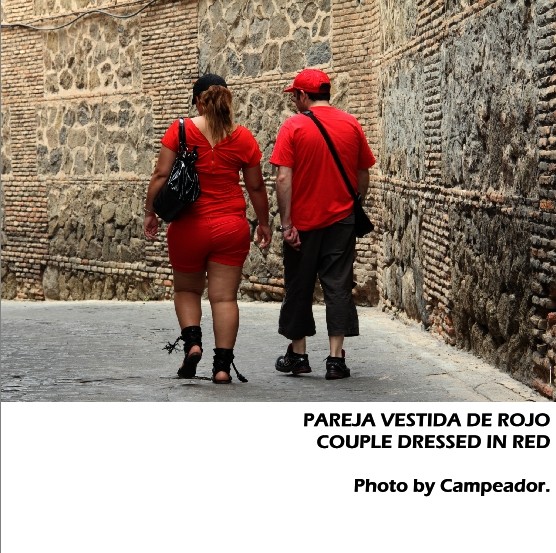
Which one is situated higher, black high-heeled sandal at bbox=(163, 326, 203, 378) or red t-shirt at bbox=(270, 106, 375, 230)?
red t-shirt at bbox=(270, 106, 375, 230)

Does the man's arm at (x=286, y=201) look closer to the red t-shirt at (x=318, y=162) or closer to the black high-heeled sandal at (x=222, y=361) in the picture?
the red t-shirt at (x=318, y=162)

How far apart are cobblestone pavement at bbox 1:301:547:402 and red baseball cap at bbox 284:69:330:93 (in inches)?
69.6

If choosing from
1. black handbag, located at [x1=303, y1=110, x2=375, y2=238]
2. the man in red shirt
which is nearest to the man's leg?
the man in red shirt

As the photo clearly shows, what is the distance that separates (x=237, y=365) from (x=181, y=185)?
1.99 meters

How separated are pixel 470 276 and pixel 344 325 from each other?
5.07ft

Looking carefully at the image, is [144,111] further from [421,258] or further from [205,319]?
[421,258]

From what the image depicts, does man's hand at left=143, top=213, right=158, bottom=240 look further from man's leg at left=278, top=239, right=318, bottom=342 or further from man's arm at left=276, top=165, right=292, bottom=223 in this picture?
man's leg at left=278, top=239, right=318, bottom=342

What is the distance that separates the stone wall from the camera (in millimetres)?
7895

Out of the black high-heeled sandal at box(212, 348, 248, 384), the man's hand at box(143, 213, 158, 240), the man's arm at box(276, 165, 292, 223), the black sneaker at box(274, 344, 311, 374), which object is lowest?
the black sneaker at box(274, 344, 311, 374)

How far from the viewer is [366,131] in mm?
13273

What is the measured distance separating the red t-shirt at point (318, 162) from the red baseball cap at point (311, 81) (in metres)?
0.12

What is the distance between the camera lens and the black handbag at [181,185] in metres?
7.43

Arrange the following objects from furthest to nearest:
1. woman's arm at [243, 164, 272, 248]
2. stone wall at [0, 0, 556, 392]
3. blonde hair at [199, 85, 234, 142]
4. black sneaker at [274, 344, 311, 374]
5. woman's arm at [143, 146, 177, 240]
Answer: black sneaker at [274, 344, 311, 374], stone wall at [0, 0, 556, 392], woman's arm at [243, 164, 272, 248], woman's arm at [143, 146, 177, 240], blonde hair at [199, 85, 234, 142]

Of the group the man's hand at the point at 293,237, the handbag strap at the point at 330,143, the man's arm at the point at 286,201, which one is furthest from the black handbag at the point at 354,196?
the man's hand at the point at 293,237
